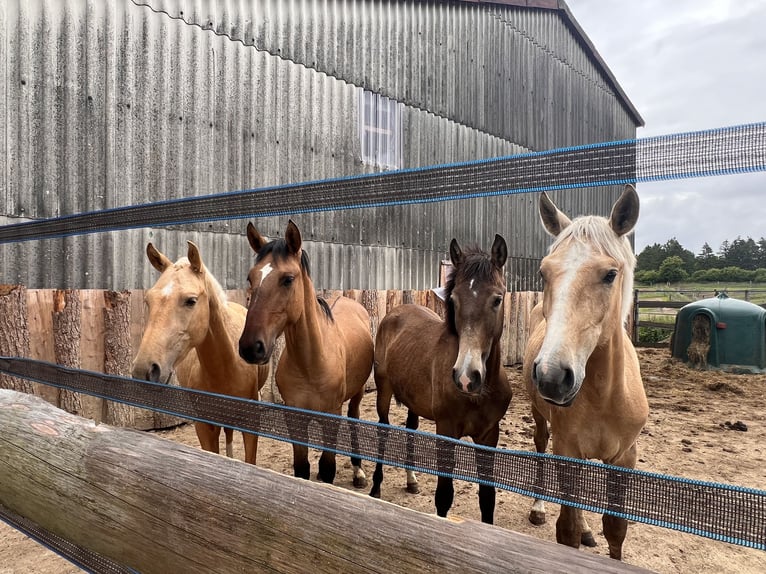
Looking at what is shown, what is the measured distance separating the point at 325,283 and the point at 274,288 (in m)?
5.86

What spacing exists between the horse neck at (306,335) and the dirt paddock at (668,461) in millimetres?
1756

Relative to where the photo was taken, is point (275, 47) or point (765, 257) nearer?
point (275, 47)

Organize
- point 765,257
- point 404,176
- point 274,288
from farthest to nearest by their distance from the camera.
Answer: point 765,257, point 274,288, point 404,176

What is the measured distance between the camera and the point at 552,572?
1004mm

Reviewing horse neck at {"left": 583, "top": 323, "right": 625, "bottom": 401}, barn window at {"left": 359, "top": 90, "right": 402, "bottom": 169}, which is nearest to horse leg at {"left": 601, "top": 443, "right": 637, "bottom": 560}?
horse neck at {"left": 583, "top": 323, "right": 625, "bottom": 401}

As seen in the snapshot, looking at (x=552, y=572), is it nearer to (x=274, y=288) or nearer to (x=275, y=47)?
(x=274, y=288)

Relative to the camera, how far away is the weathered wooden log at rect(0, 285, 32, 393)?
4.50 meters

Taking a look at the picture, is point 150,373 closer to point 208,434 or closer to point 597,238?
point 208,434

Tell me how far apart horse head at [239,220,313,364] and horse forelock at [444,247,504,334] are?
974 mm

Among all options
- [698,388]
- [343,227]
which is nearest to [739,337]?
[698,388]

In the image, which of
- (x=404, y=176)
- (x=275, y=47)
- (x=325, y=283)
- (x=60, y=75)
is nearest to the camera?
(x=404, y=176)

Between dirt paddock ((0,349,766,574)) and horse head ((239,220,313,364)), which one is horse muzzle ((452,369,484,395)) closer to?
horse head ((239,220,313,364))

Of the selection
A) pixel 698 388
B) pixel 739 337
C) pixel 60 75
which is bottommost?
pixel 698 388

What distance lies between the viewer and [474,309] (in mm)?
2848
